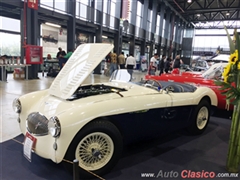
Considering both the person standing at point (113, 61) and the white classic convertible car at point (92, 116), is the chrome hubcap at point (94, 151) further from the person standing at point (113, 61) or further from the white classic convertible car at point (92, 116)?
the person standing at point (113, 61)

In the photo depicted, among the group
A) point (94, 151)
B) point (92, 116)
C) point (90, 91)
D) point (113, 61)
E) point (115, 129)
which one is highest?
point (113, 61)

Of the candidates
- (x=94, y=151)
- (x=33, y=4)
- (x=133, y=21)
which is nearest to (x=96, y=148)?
(x=94, y=151)

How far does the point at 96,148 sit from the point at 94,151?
4 centimetres

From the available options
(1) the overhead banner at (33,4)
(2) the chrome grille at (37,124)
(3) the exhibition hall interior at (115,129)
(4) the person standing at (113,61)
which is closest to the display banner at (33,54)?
(1) the overhead banner at (33,4)

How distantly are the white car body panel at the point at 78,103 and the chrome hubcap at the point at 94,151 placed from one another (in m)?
0.18

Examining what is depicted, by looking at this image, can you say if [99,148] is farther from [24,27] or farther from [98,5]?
[98,5]

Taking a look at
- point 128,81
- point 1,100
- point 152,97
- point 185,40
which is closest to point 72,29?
point 1,100

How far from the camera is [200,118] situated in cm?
322

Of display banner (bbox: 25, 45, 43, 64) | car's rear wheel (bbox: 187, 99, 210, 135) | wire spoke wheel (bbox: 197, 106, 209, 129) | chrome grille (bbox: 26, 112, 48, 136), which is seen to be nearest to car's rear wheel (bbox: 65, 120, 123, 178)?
chrome grille (bbox: 26, 112, 48, 136)

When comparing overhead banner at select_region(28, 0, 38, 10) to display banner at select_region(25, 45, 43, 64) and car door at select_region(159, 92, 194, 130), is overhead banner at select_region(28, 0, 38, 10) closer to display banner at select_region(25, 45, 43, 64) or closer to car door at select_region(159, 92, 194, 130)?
display banner at select_region(25, 45, 43, 64)

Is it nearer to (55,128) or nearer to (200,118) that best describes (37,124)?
(55,128)

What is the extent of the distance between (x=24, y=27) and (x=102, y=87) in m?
6.95

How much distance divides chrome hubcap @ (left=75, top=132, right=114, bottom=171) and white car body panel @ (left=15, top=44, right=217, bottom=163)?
7.1 inches

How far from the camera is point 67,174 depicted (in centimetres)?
200
